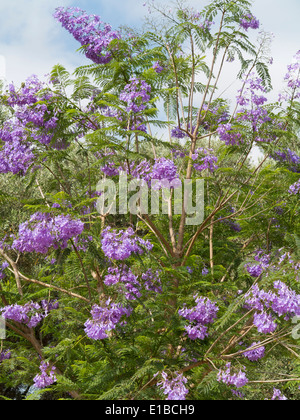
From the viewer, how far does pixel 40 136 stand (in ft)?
21.7

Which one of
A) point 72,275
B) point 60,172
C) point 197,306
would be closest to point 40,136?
point 60,172

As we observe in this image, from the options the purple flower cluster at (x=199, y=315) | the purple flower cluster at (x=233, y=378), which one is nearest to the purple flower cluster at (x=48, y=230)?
the purple flower cluster at (x=199, y=315)

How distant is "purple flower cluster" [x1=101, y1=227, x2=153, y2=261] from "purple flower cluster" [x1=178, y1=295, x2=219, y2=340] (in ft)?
3.32

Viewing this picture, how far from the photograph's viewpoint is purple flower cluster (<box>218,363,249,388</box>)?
4.71 m

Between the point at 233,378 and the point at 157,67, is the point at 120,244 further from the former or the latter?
the point at 157,67

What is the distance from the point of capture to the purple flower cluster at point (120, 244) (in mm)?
4695

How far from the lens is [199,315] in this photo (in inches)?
210

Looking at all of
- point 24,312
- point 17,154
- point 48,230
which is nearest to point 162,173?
point 48,230

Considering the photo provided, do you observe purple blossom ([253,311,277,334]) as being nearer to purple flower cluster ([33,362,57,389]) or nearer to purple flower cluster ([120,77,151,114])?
purple flower cluster ([33,362,57,389])

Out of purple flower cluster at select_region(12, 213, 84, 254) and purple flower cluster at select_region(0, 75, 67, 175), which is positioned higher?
purple flower cluster at select_region(0, 75, 67, 175)

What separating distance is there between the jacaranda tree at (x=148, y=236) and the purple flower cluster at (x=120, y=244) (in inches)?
0.8

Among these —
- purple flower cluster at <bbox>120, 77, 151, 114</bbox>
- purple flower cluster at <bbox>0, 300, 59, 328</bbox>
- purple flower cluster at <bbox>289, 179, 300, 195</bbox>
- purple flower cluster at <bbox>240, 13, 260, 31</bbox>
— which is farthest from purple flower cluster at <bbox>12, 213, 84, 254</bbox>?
purple flower cluster at <bbox>240, 13, 260, 31</bbox>

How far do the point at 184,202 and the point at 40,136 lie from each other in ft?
7.41
